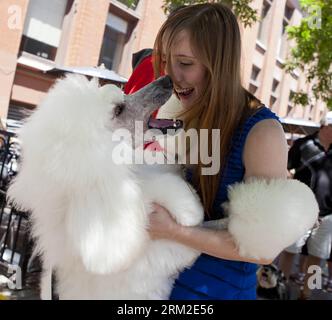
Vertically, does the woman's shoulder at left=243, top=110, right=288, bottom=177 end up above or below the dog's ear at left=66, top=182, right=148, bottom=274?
above

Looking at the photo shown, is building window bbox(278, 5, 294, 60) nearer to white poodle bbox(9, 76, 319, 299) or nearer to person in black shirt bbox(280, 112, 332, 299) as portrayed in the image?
person in black shirt bbox(280, 112, 332, 299)

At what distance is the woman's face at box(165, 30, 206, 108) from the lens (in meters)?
1.36

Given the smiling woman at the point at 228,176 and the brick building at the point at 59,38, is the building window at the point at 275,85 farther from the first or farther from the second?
the smiling woman at the point at 228,176

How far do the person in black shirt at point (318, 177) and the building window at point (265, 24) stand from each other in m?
13.3

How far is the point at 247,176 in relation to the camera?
48.0 inches

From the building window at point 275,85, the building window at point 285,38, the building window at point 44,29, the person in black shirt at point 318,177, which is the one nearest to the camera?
the person in black shirt at point 318,177

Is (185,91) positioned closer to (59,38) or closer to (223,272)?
(223,272)

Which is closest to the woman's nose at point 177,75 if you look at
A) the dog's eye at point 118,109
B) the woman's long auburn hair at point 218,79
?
the woman's long auburn hair at point 218,79

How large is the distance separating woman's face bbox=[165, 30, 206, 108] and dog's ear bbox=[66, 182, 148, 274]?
0.52 m

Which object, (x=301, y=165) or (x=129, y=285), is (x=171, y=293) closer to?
(x=129, y=285)

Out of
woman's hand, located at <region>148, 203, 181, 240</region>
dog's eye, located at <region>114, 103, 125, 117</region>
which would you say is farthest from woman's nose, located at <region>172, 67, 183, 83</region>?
woman's hand, located at <region>148, 203, 181, 240</region>

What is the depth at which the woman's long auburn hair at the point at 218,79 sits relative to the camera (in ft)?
4.17

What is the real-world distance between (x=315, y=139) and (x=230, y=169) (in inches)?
153

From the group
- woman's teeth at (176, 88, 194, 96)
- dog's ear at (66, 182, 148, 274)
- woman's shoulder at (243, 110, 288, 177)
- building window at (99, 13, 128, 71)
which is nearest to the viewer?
dog's ear at (66, 182, 148, 274)
